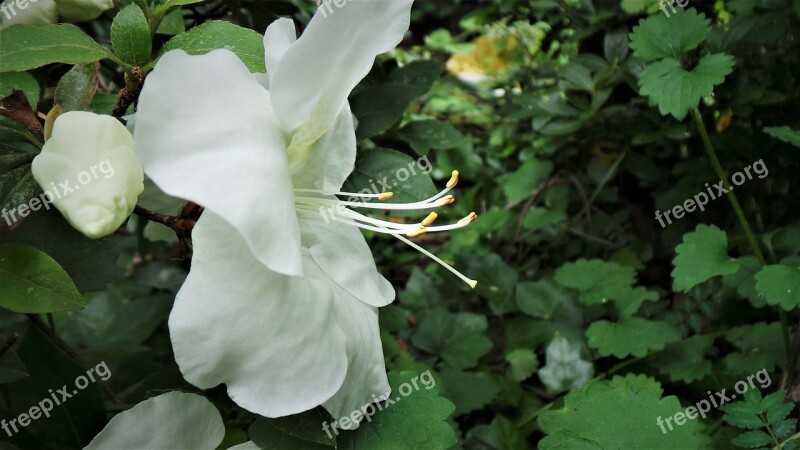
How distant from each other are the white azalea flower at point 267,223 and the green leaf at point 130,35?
129mm

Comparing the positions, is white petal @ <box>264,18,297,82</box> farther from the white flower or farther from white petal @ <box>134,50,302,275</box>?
the white flower

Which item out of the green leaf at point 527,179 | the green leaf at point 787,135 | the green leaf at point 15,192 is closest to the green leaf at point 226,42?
the green leaf at point 15,192

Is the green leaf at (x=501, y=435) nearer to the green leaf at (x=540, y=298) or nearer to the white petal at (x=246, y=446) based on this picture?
the green leaf at (x=540, y=298)

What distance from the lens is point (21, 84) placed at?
804mm

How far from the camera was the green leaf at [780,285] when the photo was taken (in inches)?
41.6

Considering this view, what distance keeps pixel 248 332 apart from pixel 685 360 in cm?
91

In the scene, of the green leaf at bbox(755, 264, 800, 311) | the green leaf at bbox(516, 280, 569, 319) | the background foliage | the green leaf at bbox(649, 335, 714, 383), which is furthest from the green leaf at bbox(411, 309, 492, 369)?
the green leaf at bbox(755, 264, 800, 311)

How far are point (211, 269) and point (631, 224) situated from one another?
5.33 feet

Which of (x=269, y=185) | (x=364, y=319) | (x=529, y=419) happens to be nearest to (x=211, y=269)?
(x=269, y=185)

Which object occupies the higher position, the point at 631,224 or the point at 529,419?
the point at 529,419

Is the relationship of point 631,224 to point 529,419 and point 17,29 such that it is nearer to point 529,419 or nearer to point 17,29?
point 529,419

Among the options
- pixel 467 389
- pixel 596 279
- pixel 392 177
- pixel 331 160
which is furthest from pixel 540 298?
pixel 331 160

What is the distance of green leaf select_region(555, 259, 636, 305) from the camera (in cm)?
146

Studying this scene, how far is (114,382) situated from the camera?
1.47 meters
